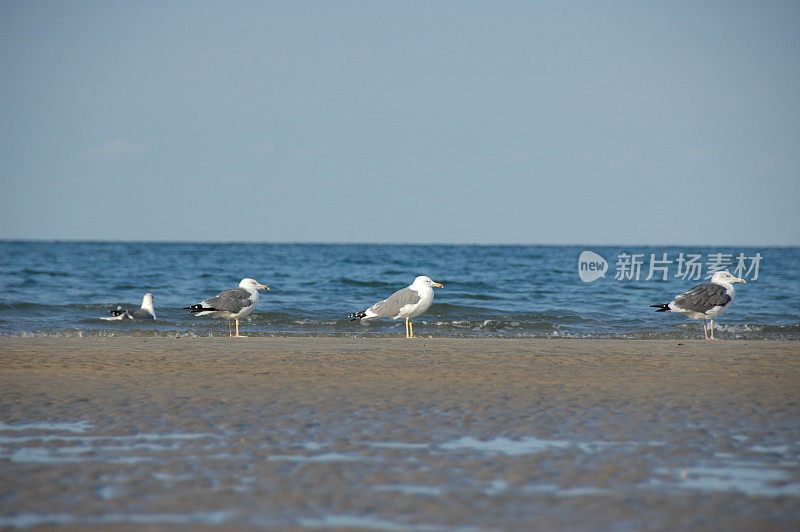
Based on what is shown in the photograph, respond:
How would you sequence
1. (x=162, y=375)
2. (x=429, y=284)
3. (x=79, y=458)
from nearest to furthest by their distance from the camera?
(x=79, y=458) → (x=162, y=375) → (x=429, y=284)

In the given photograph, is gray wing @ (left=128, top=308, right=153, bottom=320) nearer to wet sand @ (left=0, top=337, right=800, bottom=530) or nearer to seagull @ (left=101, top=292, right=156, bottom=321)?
seagull @ (left=101, top=292, right=156, bottom=321)

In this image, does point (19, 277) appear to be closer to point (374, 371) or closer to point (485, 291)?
point (485, 291)

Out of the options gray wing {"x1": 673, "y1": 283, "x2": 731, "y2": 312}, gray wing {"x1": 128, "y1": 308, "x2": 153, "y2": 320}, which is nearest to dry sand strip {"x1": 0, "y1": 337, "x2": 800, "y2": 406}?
gray wing {"x1": 673, "y1": 283, "x2": 731, "y2": 312}

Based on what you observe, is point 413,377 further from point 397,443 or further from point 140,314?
point 140,314

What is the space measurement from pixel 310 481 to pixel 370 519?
2.22 feet

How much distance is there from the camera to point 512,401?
Answer: 6922mm

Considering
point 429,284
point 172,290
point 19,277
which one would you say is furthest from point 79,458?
point 19,277

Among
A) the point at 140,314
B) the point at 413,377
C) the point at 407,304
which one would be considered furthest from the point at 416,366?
the point at 140,314

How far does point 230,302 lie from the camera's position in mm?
14211

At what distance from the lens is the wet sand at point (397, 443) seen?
3.92 metres

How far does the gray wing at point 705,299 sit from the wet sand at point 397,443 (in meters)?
5.11

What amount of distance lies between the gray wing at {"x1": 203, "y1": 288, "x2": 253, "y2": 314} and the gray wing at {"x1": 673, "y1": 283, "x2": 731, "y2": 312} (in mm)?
7855

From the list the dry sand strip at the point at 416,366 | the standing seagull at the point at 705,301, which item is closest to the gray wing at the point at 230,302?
the dry sand strip at the point at 416,366

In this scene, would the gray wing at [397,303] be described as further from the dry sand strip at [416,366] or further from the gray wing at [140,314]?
the gray wing at [140,314]
